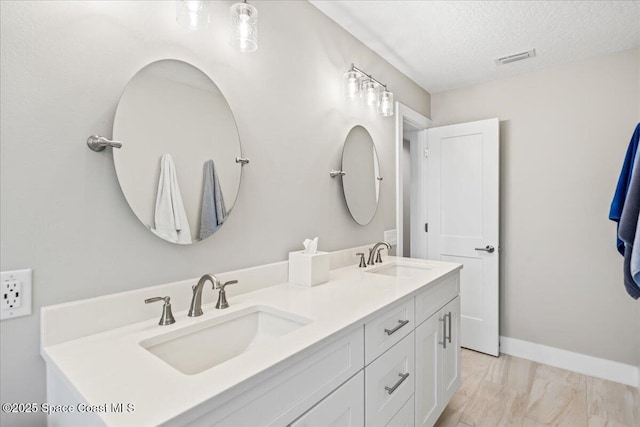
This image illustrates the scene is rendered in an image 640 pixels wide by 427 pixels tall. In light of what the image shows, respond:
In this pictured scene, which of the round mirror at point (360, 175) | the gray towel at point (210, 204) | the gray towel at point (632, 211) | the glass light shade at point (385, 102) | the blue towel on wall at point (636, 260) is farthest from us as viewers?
the glass light shade at point (385, 102)

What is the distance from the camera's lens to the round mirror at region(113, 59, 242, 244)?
3.42 ft

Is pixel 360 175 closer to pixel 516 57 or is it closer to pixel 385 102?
pixel 385 102

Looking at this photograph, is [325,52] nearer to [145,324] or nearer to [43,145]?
[43,145]

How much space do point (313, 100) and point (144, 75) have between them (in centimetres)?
91

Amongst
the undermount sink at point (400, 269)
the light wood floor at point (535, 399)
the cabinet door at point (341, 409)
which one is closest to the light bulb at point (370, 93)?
the undermount sink at point (400, 269)

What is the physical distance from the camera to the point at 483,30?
2.05 metres

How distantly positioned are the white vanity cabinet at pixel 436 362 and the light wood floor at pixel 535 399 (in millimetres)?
239

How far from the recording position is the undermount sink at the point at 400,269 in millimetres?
1956

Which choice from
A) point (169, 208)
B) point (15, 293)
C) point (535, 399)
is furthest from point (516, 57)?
point (15, 293)

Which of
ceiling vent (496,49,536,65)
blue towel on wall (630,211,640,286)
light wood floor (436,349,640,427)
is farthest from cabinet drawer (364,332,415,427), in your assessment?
ceiling vent (496,49,536,65)

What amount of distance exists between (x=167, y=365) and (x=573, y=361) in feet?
9.87

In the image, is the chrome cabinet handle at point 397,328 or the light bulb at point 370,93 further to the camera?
the light bulb at point 370,93

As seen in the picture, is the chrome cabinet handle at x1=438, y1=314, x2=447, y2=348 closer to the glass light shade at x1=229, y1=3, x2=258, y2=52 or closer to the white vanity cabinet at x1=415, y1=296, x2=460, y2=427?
the white vanity cabinet at x1=415, y1=296, x2=460, y2=427

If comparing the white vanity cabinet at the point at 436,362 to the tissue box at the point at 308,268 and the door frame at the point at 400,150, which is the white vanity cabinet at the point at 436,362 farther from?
the door frame at the point at 400,150
